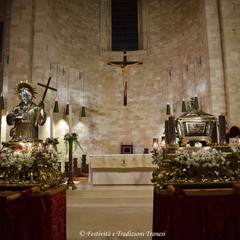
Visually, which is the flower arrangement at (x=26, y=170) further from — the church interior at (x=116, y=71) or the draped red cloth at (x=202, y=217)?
the church interior at (x=116, y=71)

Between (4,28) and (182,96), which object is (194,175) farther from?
(4,28)

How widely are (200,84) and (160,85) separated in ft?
7.40

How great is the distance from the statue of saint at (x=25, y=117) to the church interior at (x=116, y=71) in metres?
2.72

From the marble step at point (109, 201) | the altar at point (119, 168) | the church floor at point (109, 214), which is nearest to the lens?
the church floor at point (109, 214)

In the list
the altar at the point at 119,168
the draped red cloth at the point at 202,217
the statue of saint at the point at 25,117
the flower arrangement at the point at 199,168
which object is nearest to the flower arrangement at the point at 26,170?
the flower arrangement at the point at 199,168

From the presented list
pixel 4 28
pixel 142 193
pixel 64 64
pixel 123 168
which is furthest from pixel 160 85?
pixel 4 28

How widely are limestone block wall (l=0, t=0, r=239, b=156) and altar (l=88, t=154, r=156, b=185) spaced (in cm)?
303

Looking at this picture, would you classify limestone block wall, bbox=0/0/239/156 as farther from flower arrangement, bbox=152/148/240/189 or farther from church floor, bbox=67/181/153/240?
flower arrangement, bbox=152/148/240/189

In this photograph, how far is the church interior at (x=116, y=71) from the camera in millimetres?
10234

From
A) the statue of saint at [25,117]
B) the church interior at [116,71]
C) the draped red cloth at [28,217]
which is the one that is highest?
the church interior at [116,71]

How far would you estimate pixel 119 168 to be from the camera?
8.55 metres

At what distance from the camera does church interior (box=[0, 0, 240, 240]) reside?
33.6ft

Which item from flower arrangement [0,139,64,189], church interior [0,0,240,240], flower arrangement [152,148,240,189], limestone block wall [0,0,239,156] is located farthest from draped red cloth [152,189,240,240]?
limestone block wall [0,0,239,156]

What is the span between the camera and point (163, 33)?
13375mm
